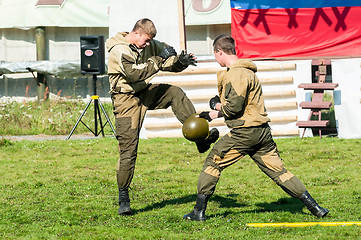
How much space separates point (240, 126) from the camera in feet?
21.6

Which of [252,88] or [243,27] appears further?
[243,27]

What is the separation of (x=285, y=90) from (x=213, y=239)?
874cm

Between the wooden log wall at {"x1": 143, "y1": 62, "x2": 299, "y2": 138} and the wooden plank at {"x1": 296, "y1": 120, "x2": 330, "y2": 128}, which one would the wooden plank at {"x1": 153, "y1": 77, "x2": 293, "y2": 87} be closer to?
the wooden log wall at {"x1": 143, "y1": 62, "x2": 299, "y2": 138}

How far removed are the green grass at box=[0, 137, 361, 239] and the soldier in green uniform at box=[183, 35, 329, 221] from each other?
476mm

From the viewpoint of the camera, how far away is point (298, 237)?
614cm

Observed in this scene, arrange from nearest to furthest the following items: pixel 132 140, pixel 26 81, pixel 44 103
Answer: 1. pixel 132 140
2. pixel 44 103
3. pixel 26 81

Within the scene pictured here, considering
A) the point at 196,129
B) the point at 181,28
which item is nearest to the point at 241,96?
the point at 196,129

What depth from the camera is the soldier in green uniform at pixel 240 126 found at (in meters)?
6.47

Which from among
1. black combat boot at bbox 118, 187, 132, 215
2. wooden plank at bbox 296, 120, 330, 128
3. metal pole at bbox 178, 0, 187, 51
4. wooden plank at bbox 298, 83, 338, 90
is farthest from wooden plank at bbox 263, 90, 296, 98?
black combat boot at bbox 118, 187, 132, 215

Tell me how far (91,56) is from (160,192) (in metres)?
7.67

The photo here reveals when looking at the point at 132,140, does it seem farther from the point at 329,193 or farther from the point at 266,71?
the point at 266,71

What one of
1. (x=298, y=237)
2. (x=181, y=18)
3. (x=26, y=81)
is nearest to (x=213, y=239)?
(x=298, y=237)

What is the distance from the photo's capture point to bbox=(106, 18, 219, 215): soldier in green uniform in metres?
7.07

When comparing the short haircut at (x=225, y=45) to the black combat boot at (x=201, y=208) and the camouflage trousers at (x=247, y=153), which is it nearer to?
the camouflage trousers at (x=247, y=153)
